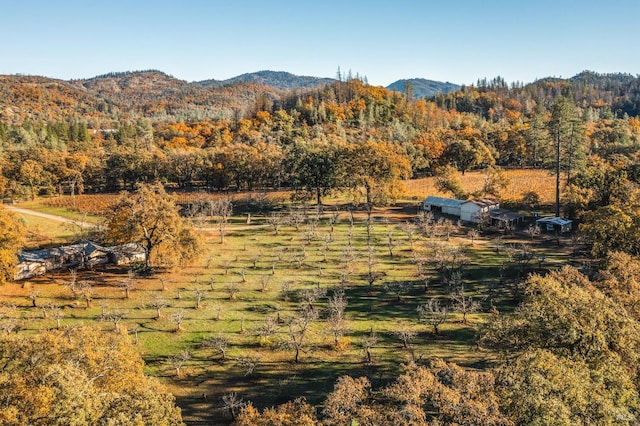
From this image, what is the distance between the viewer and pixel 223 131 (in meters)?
138

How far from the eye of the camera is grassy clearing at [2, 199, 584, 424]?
27578mm

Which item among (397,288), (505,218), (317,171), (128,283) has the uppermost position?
(317,171)

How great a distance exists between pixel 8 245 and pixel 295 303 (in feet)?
91.9

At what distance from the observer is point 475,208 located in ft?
213

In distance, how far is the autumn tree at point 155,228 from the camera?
43.1 metres

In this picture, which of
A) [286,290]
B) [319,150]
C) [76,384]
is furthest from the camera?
[319,150]

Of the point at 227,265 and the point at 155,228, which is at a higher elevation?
the point at 155,228

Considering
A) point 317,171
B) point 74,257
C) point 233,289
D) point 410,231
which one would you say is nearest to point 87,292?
point 74,257

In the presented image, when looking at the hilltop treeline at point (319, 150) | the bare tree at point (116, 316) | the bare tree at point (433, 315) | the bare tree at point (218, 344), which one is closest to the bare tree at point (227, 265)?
the bare tree at point (116, 316)

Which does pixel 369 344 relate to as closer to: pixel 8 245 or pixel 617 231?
pixel 617 231

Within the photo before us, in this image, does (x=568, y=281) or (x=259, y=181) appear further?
(x=259, y=181)

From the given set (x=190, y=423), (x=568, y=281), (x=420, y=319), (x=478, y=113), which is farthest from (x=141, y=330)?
(x=478, y=113)

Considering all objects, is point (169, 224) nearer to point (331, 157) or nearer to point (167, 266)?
point (167, 266)

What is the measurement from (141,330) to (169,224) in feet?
43.5
